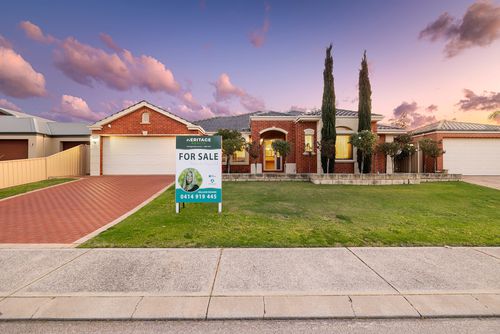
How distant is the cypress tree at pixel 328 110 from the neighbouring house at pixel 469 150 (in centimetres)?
932

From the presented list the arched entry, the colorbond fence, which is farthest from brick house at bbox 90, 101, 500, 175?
the colorbond fence

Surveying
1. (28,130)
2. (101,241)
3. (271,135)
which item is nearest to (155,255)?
(101,241)

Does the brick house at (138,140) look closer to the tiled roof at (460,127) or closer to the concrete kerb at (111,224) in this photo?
the concrete kerb at (111,224)

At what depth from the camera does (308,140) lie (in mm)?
18094

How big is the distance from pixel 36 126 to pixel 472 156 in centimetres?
3599

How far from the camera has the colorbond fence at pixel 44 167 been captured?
1294 centimetres

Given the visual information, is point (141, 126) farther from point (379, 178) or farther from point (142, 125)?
point (379, 178)

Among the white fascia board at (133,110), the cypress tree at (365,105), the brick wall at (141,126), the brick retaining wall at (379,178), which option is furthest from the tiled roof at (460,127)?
the brick wall at (141,126)

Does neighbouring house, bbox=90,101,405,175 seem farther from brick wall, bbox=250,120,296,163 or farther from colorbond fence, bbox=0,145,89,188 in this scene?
colorbond fence, bbox=0,145,89,188

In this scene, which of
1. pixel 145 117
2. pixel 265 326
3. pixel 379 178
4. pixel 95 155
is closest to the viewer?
pixel 265 326

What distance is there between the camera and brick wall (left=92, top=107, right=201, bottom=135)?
18031 millimetres

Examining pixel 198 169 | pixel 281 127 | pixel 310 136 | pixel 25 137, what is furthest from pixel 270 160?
pixel 25 137

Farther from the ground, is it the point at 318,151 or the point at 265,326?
the point at 318,151

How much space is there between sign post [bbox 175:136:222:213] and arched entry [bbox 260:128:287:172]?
11.8m
